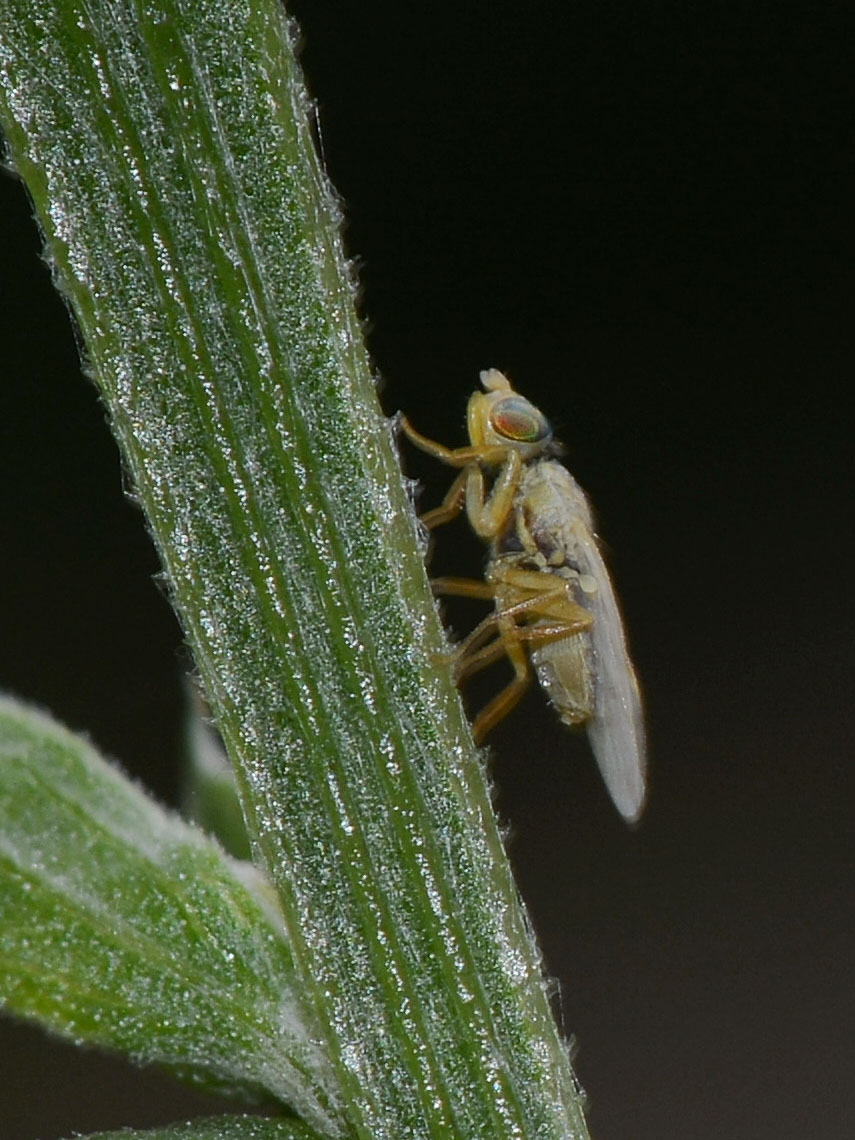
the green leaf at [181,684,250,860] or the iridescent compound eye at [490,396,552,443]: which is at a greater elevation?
the green leaf at [181,684,250,860]

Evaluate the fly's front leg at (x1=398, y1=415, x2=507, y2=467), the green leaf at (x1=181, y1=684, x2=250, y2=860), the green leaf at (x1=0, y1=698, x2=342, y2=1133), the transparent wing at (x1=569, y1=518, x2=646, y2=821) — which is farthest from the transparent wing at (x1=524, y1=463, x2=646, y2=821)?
the green leaf at (x1=0, y1=698, x2=342, y2=1133)

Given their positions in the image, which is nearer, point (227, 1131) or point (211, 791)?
point (227, 1131)

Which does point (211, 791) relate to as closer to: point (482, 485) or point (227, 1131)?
point (227, 1131)

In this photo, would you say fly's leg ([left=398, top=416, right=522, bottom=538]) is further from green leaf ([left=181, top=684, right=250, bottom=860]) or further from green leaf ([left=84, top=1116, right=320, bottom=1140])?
green leaf ([left=84, top=1116, right=320, bottom=1140])

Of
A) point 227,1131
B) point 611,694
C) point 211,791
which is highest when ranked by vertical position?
point 211,791

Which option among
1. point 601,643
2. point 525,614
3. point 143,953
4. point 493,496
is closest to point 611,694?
point 601,643

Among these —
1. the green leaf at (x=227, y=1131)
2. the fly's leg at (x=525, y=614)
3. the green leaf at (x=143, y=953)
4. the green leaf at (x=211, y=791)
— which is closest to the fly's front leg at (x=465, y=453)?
the fly's leg at (x=525, y=614)

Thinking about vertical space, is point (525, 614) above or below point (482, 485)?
below

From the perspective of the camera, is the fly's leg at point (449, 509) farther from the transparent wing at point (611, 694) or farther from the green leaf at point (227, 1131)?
the green leaf at point (227, 1131)

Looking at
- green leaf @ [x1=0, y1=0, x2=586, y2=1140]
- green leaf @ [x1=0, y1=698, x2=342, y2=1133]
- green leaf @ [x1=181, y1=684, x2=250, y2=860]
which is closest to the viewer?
green leaf @ [x1=0, y1=0, x2=586, y2=1140]
